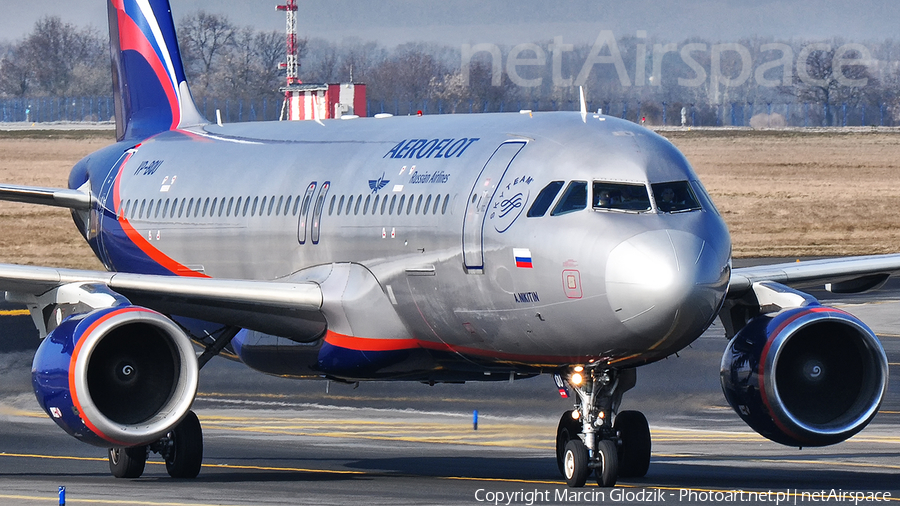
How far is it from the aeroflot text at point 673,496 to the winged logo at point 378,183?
462 centimetres

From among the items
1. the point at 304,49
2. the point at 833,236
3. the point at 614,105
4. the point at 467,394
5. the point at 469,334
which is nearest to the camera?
the point at 469,334

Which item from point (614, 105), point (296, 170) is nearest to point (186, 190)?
point (296, 170)

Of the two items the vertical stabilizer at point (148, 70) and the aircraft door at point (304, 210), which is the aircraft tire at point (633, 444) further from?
the vertical stabilizer at point (148, 70)

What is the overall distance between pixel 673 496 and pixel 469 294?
3.24 metres

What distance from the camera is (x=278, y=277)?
21.7m

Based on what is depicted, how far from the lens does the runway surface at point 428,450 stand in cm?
1733

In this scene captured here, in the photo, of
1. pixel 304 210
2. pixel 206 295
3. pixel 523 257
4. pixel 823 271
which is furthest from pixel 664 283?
pixel 304 210

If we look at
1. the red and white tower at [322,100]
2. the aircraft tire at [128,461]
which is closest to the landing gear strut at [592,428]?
the aircraft tire at [128,461]

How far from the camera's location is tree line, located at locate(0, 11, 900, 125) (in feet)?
228

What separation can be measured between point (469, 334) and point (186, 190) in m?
8.42

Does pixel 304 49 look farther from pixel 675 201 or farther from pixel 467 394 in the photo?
pixel 675 201

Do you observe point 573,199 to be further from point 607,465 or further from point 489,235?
point 607,465

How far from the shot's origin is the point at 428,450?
24.3m

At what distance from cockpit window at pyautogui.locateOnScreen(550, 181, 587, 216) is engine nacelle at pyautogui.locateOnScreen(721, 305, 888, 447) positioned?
3479 mm
